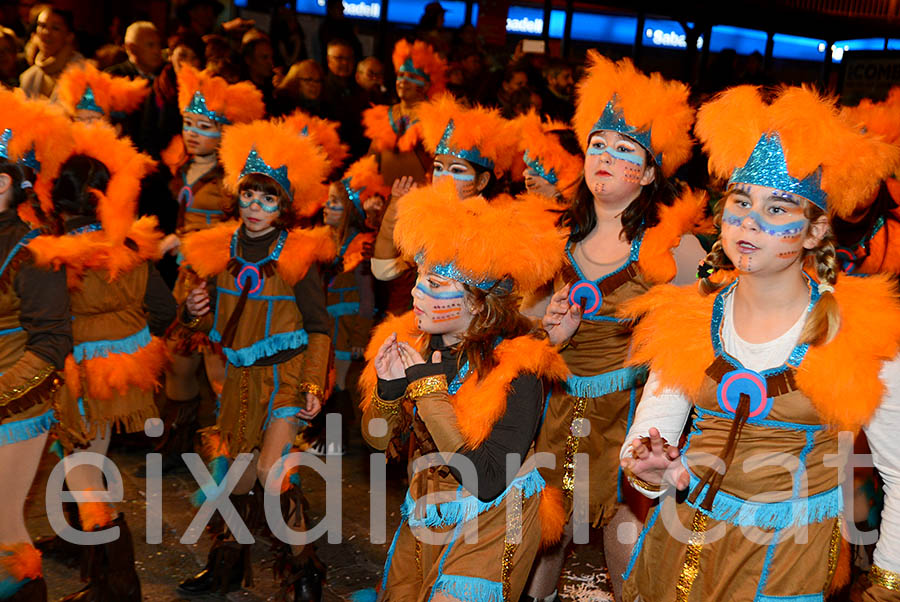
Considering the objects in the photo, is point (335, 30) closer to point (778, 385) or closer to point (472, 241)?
point (472, 241)

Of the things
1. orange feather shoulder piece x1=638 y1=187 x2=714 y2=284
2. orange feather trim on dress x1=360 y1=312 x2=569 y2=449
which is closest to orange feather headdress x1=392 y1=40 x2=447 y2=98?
orange feather shoulder piece x1=638 y1=187 x2=714 y2=284

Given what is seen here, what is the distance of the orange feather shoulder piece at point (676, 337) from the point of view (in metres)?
2.73

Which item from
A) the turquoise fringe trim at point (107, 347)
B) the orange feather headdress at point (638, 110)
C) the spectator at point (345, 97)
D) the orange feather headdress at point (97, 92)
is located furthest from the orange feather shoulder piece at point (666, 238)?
the spectator at point (345, 97)

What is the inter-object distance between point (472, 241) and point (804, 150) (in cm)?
105

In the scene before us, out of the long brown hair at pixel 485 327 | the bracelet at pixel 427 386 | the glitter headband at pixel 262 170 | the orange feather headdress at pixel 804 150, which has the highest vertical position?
the orange feather headdress at pixel 804 150

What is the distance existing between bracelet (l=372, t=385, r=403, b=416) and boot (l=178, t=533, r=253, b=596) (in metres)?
1.65

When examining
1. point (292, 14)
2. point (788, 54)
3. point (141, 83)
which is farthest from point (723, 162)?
point (788, 54)

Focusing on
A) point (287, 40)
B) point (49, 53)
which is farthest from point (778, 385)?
point (287, 40)

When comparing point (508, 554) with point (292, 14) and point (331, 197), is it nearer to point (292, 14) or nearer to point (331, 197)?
point (331, 197)

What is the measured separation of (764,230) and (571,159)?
2.65 meters

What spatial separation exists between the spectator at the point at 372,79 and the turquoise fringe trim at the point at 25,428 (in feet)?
18.8

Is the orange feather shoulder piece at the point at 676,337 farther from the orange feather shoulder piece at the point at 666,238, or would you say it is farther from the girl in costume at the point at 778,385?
the orange feather shoulder piece at the point at 666,238

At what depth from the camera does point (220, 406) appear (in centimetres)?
458

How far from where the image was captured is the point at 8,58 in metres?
8.12
